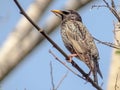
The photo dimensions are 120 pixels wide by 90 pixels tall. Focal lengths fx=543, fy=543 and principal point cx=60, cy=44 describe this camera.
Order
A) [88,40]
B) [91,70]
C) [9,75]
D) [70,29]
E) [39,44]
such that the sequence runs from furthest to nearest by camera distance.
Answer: [39,44]
[9,75]
[70,29]
[88,40]
[91,70]

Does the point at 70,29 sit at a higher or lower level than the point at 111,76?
higher

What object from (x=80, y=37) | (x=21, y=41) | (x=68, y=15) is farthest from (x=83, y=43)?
(x=21, y=41)

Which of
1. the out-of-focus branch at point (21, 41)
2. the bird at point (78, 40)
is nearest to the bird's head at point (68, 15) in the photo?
the bird at point (78, 40)

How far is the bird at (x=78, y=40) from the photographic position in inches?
190

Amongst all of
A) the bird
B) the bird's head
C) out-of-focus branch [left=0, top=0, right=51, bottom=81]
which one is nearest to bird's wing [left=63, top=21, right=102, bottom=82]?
the bird

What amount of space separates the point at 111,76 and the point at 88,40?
0.63 m

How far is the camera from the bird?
4.82m

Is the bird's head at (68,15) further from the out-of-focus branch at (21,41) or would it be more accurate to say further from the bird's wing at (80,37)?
the out-of-focus branch at (21,41)

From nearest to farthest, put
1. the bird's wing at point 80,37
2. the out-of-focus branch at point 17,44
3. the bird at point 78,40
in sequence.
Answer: the bird at point 78,40 → the bird's wing at point 80,37 → the out-of-focus branch at point 17,44

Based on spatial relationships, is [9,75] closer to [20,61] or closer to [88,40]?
[20,61]

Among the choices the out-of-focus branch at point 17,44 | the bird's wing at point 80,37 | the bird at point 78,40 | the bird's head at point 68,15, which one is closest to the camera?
the bird at point 78,40

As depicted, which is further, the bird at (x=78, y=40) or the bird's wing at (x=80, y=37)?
the bird's wing at (x=80, y=37)

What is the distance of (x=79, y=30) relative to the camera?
221 inches

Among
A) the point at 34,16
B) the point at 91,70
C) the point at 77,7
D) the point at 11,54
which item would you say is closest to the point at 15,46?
the point at 11,54
